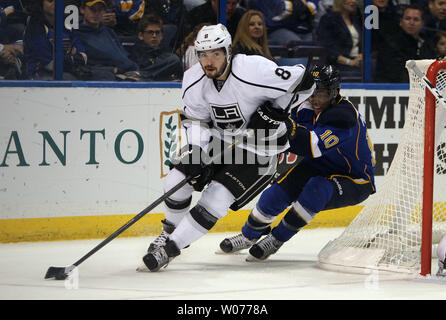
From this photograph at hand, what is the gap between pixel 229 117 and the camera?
4.16 metres

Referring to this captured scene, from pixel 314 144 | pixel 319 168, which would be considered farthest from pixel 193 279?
pixel 319 168

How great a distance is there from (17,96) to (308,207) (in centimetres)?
164

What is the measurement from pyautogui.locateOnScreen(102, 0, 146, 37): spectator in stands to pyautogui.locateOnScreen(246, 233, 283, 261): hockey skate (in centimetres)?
166

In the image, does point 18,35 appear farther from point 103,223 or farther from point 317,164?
point 317,164

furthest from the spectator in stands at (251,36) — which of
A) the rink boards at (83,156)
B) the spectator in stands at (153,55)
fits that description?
the rink boards at (83,156)

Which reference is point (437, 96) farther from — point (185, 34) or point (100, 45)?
point (100, 45)

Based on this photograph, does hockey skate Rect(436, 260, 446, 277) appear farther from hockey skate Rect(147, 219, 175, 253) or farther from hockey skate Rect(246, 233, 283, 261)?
hockey skate Rect(147, 219, 175, 253)

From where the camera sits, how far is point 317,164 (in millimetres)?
4488

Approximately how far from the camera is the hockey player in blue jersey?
4238mm

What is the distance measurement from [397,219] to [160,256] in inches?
43.9

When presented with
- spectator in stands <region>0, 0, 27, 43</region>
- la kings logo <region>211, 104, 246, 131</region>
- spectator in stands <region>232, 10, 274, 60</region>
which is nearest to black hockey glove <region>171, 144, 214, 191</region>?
la kings logo <region>211, 104, 246, 131</region>
